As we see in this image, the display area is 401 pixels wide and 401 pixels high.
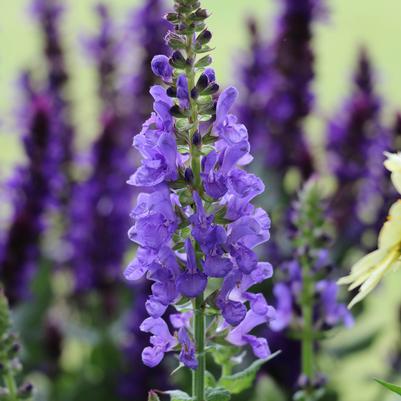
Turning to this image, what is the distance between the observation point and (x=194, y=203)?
944 millimetres

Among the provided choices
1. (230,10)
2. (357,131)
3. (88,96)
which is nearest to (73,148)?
(88,96)

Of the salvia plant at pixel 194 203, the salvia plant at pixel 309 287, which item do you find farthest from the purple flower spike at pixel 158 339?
the salvia plant at pixel 309 287

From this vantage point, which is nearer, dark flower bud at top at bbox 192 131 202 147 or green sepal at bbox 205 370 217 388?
dark flower bud at top at bbox 192 131 202 147

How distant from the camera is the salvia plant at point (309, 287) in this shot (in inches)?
54.0

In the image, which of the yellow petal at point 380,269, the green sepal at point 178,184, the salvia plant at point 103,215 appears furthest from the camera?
the salvia plant at point 103,215

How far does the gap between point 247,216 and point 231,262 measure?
5cm

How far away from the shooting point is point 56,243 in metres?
2.73

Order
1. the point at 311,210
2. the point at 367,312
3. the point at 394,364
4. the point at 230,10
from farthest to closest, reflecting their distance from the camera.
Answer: the point at 230,10
the point at 367,312
the point at 394,364
the point at 311,210

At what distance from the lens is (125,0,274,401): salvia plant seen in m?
0.92

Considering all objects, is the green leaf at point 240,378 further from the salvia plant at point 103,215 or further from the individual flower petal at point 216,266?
the salvia plant at point 103,215

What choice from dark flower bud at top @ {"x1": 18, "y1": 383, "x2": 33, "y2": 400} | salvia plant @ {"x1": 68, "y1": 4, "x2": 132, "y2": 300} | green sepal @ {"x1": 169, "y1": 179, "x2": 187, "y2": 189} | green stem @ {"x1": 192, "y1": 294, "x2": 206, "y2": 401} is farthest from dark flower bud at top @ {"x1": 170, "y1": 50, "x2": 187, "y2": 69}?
salvia plant @ {"x1": 68, "y1": 4, "x2": 132, "y2": 300}

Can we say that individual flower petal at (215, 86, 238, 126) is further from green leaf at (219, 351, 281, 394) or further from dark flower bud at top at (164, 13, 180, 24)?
green leaf at (219, 351, 281, 394)

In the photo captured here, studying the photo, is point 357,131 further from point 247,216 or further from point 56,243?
point 247,216

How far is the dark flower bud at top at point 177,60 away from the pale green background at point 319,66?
48 centimetres
